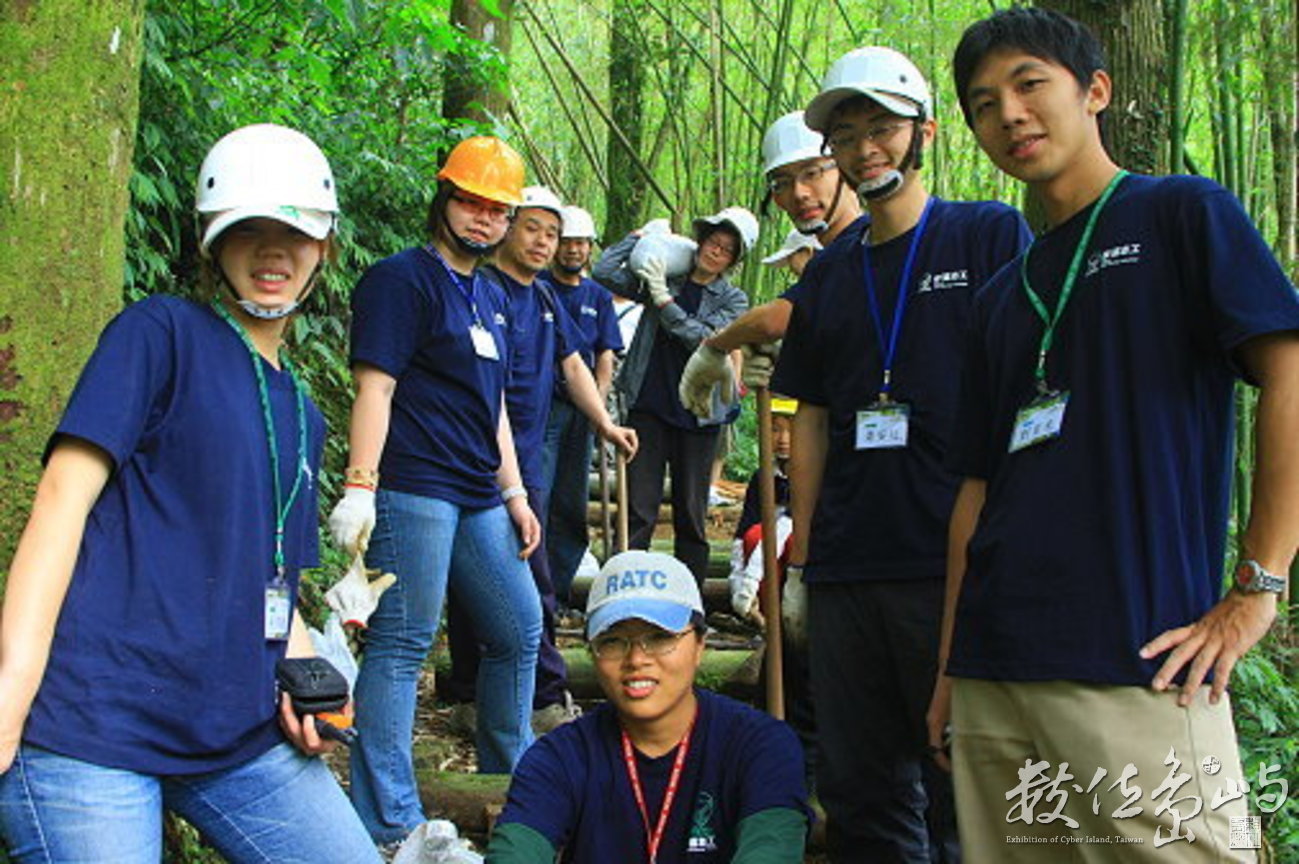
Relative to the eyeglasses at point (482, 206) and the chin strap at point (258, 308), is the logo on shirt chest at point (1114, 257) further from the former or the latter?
the eyeglasses at point (482, 206)

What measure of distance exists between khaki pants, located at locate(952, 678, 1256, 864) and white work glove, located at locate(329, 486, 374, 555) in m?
1.76

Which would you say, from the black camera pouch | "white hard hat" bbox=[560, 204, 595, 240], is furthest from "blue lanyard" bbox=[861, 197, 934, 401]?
"white hard hat" bbox=[560, 204, 595, 240]

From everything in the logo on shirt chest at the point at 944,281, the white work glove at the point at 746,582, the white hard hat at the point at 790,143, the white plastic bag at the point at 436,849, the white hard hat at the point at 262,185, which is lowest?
the white plastic bag at the point at 436,849

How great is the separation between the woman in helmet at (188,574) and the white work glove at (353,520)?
0.89 metres

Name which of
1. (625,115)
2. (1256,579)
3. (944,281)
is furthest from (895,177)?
(625,115)

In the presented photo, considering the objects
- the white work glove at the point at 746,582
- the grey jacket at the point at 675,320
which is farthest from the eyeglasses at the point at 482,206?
the grey jacket at the point at 675,320

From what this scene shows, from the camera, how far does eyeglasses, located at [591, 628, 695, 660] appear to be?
2.78 metres

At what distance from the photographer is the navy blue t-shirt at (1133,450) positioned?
1987mm

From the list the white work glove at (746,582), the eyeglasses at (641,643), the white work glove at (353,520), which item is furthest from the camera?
the white work glove at (746,582)

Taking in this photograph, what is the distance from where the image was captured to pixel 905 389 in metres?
2.86

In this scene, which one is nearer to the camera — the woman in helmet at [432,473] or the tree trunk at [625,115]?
the woman in helmet at [432,473]

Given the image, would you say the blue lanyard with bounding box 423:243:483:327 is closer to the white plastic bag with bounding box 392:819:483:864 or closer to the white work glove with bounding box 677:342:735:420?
the white work glove with bounding box 677:342:735:420

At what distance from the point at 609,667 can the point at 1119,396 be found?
1.24 meters

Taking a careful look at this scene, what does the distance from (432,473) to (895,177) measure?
5.24 feet
